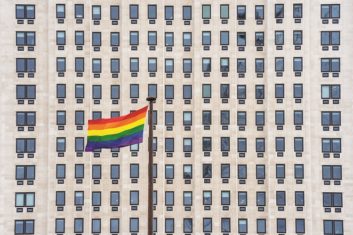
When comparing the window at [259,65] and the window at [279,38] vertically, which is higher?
the window at [279,38]

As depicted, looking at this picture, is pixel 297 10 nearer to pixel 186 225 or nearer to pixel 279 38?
pixel 279 38

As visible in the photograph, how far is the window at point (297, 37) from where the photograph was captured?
88438 millimetres

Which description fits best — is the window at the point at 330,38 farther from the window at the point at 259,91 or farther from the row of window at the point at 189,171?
the row of window at the point at 189,171

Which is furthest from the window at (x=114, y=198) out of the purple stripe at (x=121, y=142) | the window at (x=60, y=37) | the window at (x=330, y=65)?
the purple stripe at (x=121, y=142)

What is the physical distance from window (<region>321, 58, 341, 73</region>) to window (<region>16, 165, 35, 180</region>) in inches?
1356

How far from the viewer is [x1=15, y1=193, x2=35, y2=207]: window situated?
87188 millimetres

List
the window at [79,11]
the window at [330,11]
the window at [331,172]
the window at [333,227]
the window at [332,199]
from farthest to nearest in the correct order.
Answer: the window at [330,11]
the window at [79,11]
the window at [331,172]
the window at [332,199]
the window at [333,227]

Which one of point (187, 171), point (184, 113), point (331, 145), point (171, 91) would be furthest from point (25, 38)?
point (331, 145)

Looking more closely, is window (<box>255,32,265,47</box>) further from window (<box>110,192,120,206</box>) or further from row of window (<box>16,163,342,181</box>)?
window (<box>110,192,120,206</box>)

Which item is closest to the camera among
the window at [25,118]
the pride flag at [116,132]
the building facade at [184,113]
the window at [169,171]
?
the pride flag at [116,132]

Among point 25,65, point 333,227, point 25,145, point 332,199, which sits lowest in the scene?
point 333,227

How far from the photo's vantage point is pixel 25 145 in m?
87.8

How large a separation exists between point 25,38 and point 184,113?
19857mm

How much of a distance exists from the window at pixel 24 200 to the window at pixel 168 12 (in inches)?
987
